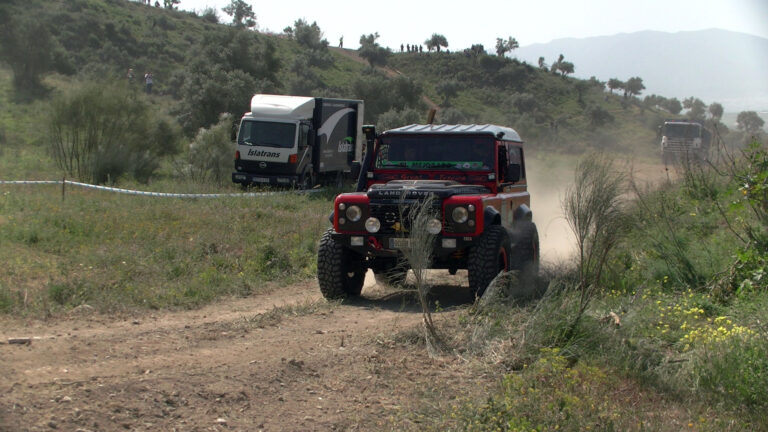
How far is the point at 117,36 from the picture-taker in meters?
49.7

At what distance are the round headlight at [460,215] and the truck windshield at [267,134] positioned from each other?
13.5 m

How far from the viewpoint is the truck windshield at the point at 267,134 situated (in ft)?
69.6

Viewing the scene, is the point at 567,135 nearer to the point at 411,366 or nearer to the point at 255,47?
the point at 255,47

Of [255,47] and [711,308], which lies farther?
[255,47]

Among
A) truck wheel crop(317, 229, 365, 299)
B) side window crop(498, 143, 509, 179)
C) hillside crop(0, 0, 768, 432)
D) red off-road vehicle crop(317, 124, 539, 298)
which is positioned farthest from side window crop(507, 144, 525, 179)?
truck wheel crop(317, 229, 365, 299)

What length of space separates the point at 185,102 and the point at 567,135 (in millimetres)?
22284

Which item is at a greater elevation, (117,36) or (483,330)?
(117,36)

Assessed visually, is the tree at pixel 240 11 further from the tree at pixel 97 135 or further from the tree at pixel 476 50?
the tree at pixel 97 135

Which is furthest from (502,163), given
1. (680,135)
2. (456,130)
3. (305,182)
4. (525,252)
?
(680,135)

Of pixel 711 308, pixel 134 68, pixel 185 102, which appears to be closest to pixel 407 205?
pixel 711 308

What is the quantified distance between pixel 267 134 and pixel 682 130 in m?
18.6

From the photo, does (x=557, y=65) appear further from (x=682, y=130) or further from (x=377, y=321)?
(x=377, y=321)

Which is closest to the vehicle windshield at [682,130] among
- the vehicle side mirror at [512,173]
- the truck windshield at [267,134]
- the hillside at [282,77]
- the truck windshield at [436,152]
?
the hillside at [282,77]

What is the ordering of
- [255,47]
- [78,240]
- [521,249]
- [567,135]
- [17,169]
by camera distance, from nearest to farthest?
[521,249] → [78,240] → [17,169] → [255,47] → [567,135]
